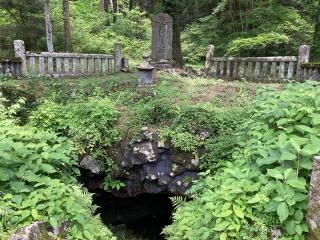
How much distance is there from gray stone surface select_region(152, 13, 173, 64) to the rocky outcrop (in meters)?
5.29

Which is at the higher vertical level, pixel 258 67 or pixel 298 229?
pixel 258 67

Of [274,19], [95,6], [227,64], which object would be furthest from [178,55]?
[95,6]

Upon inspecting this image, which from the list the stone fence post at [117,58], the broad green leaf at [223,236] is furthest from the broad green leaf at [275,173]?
the stone fence post at [117,58]

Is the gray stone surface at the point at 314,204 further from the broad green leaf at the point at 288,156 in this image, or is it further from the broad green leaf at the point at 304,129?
the broad green leaf at the point at 304,129

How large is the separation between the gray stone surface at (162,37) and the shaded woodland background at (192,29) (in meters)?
0.84

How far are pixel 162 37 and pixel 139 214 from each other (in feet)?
20.2

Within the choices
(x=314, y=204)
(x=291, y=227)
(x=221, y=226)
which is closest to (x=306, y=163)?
(x=314, y=204)

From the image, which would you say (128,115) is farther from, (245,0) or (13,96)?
(245,0)

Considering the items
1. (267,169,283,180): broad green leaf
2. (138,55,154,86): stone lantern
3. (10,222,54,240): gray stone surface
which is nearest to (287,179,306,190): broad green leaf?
(267,169,283,180): broad green leaf

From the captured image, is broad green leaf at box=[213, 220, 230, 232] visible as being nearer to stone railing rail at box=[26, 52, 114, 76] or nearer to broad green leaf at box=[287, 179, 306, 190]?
broad green leaf at box=[287, 179, 306, 190]

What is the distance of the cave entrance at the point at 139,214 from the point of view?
8469mm

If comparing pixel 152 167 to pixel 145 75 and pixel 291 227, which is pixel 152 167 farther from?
pixel 291 227

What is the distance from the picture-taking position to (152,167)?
7.03m

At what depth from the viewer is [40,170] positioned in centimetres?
425
